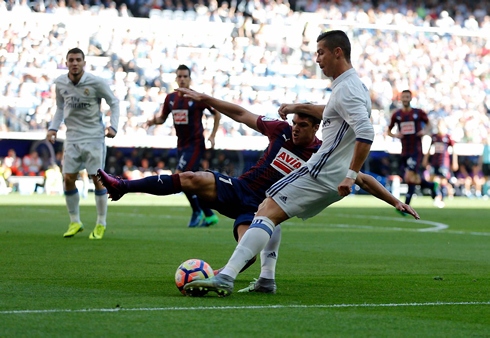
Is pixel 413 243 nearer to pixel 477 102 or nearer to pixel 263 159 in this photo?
pixel 263 159

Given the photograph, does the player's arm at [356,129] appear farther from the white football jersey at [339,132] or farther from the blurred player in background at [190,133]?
the blurred player in background at [190,133]

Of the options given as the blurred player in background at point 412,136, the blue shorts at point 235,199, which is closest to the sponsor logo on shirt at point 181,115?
the blurred player in background at point 412,136

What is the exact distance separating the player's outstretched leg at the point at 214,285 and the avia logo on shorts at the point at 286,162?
109cm

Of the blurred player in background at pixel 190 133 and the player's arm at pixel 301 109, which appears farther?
the blurred player in background at pixel 190 133

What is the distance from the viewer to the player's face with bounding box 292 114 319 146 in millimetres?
5977

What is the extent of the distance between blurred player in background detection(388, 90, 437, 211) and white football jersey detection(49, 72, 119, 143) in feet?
29.9

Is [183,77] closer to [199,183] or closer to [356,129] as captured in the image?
[199,183]

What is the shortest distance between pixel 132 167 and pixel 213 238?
69.0 feet

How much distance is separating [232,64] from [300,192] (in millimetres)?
29200

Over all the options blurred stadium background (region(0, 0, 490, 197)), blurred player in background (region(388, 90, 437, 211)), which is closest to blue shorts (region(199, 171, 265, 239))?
blurred player in background (region(388, 90, 437, 211))

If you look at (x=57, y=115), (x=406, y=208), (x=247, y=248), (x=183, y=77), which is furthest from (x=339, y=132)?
(x=183, y=77)

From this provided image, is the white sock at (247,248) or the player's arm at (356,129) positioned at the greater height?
the player's arm at (356,129)

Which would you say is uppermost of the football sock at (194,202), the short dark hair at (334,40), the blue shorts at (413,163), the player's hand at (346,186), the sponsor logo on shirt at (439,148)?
the short dark hair at (334,40)

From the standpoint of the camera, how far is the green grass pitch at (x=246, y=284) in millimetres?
4363
